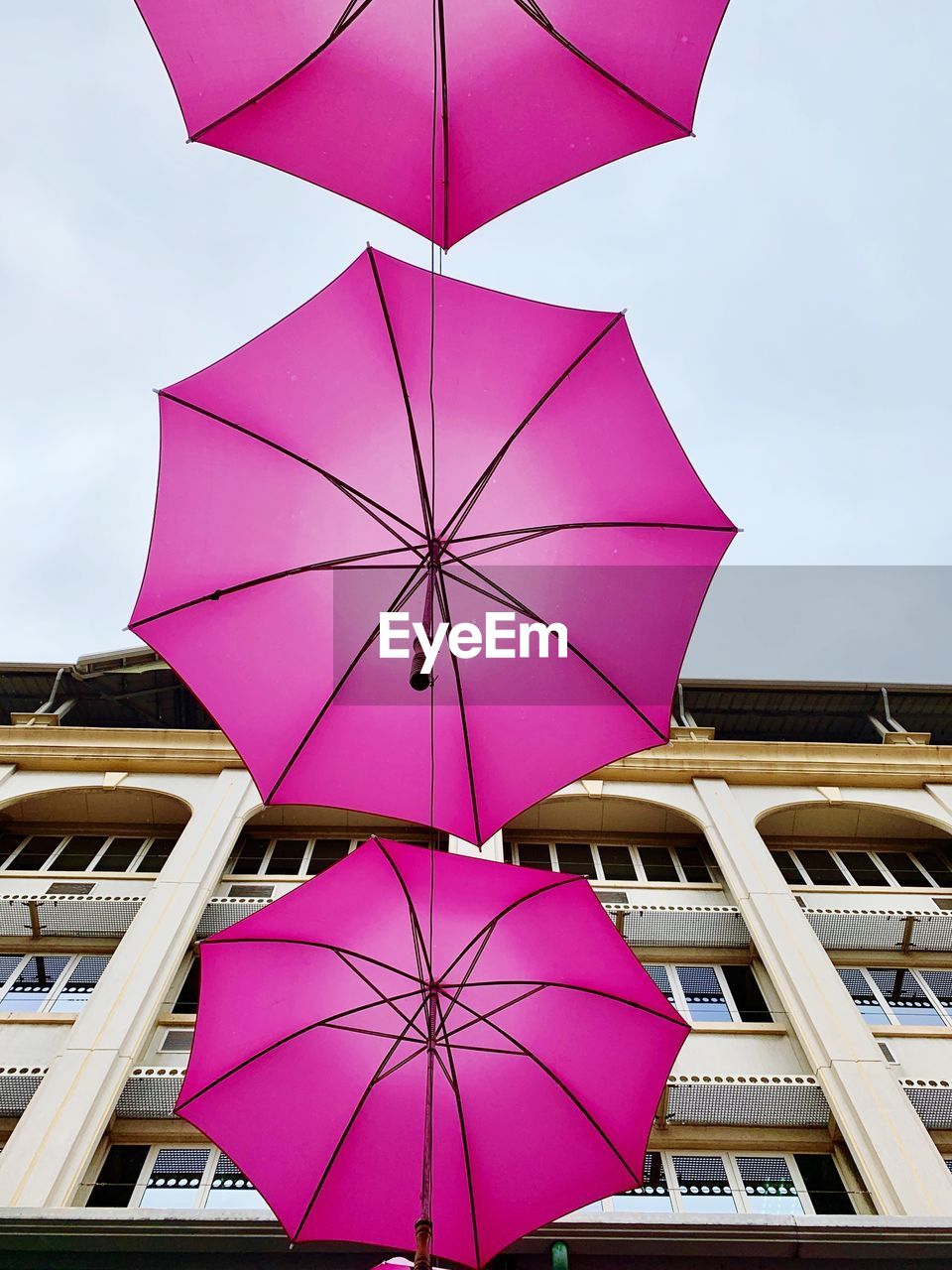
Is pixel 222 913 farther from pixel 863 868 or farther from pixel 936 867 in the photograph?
pixel 936 867

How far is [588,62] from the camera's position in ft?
20.9

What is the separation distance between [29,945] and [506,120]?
13110 millimetres

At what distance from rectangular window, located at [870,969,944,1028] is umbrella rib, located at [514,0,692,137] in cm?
1231

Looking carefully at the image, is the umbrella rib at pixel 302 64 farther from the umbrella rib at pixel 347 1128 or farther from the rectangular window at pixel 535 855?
the rectangular window at pixel 535 855

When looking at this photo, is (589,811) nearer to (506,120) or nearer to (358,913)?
(358,913)

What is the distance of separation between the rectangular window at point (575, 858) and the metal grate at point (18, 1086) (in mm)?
8664

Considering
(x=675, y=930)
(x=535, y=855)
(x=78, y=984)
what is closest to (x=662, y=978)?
(x=675, y=930)

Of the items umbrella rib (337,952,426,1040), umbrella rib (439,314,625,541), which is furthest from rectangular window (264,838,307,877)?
umbrella rib (439,314,625,541)

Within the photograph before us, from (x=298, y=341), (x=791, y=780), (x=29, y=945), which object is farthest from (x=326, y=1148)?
(x=791, y=780)

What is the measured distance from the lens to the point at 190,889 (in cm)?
1466

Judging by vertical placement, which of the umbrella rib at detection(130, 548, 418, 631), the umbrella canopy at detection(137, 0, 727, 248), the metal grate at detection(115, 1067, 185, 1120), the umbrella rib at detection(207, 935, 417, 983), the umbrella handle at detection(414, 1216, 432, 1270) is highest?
the umbrella canopy at detection(137, 0, 727, 248)

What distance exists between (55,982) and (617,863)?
9.20m

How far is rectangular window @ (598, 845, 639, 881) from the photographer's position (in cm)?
1727

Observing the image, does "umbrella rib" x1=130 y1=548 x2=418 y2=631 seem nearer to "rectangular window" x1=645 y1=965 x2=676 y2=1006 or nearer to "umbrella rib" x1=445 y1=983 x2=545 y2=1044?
"umbrella rib" x1=445 y1=983 x2=545 y2=1044
